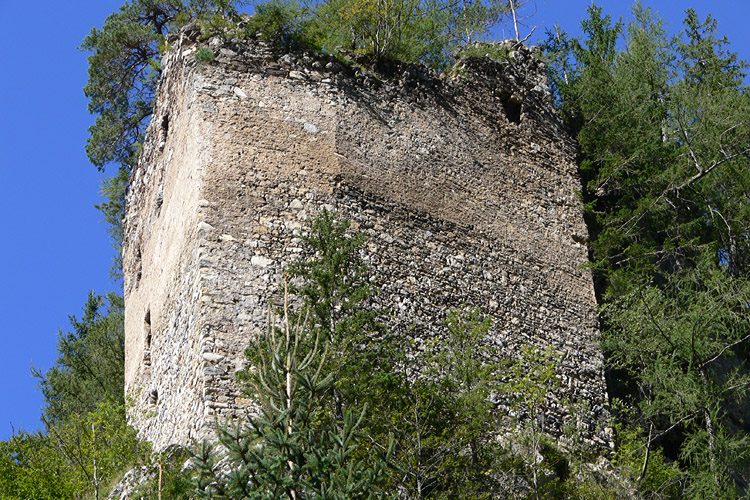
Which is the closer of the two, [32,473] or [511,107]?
[32,473]

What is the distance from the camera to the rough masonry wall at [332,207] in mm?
13055

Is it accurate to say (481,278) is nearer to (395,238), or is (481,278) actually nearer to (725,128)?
(395,238)

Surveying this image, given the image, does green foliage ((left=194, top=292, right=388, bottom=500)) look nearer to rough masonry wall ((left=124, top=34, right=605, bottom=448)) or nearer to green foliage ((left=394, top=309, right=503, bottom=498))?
green foliage ((left=394, top=309, right=503, bottom=498))

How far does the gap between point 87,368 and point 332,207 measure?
8.87 meters

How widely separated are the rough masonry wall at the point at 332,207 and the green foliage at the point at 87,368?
3760 mm

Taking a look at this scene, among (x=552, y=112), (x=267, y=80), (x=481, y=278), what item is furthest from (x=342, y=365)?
(x=552, y=112)

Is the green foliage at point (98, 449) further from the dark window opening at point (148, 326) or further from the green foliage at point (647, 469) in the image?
the green foliage at point (647, 469)

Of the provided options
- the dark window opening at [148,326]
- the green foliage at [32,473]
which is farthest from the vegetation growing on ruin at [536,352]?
the dark window opening at [148,326]

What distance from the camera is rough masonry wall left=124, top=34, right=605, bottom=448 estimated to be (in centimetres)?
1305

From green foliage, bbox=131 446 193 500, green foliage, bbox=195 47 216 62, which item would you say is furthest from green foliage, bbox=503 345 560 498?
green foliage, bbox=195 47 216 62

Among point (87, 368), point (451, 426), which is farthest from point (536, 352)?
point (87, 368)

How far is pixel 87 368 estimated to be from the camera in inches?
818

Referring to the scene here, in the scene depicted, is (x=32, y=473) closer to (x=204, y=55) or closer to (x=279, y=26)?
(x=204, y=55)

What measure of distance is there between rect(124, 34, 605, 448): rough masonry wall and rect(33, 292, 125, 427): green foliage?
3760mm
